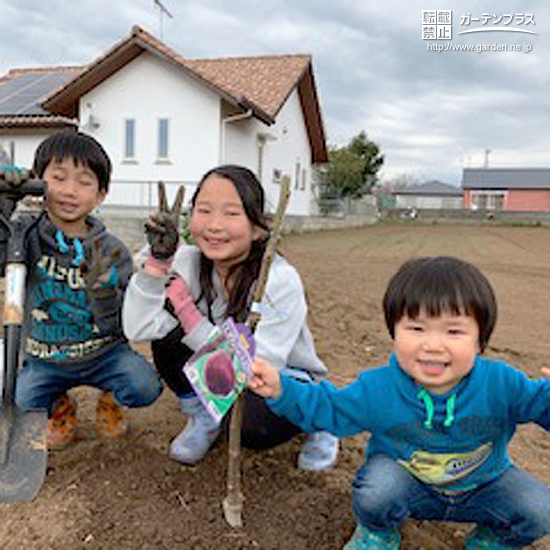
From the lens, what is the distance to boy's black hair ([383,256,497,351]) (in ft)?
4.78

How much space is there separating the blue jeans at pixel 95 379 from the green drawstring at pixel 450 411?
1.22 meters

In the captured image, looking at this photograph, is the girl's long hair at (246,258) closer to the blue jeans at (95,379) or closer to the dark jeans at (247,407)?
the dark jeans at (247,407)

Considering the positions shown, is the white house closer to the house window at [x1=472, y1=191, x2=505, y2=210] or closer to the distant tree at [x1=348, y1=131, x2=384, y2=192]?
the distant tree at [x1=348, y1=131, x2=384, y2=192]

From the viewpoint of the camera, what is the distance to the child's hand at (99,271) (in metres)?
2.14

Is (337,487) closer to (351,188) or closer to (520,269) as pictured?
(520,269)

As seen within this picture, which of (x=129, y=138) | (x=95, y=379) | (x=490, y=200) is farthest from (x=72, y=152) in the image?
(x=490, y=200)

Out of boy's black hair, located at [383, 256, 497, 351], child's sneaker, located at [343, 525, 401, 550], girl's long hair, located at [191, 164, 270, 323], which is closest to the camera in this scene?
boy's black hair, located at [383, 256, 497, 351]

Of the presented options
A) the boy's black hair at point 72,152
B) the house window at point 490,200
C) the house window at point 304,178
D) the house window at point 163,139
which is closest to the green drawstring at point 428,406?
the boy's black hair at point 72,152

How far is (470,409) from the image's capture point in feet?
4.96

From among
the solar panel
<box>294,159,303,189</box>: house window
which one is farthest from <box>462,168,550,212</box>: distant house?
the solar panel

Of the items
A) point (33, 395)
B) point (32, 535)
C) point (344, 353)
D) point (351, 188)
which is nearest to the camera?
point (32, 535)

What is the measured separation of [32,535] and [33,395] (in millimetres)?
609

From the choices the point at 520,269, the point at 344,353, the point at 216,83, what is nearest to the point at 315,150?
the point at 216,83

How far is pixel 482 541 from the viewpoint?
5.48 ft
